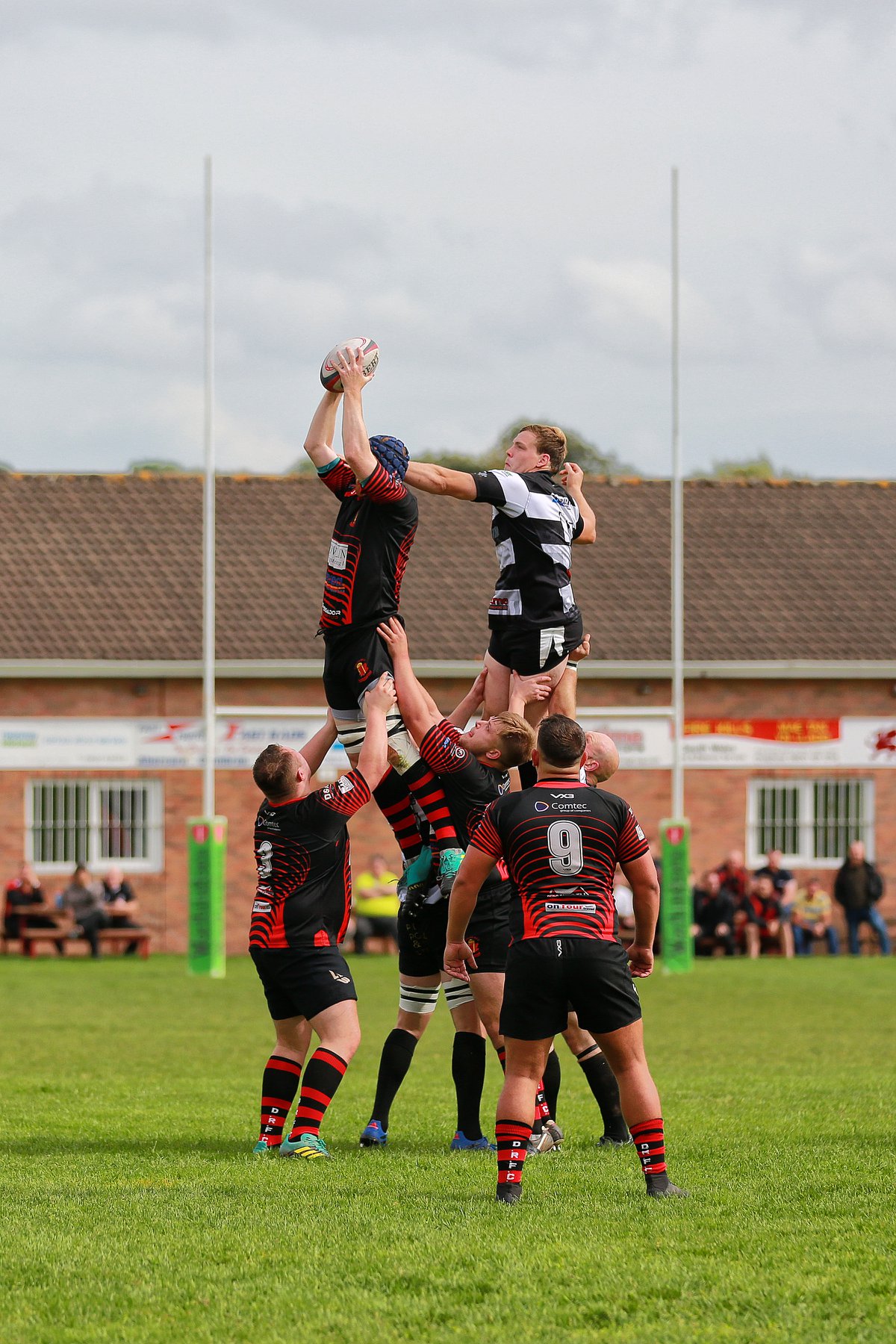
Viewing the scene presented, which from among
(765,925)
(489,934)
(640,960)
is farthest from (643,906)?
(765,925)

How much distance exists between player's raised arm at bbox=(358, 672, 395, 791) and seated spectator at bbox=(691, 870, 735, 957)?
62.4ft

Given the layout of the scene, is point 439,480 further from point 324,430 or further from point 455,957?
point 455,957

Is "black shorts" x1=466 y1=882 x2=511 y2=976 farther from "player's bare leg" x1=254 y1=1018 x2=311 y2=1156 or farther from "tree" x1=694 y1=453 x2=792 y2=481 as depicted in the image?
"tree" x1=694 y1=453 x2=792 y2=481

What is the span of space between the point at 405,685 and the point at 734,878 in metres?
18.9

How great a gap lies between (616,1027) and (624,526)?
81.7 feet

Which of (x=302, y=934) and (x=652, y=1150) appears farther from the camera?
(x=302, y=934)

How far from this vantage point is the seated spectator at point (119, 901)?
2647 cm

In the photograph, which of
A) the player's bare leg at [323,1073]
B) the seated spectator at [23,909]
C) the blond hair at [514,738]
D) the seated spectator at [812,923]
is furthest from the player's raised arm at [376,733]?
the seated spectator at [812,923]

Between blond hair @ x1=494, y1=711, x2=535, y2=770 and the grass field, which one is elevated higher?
blond hair @ x1=494, y1=711, x2=535, y2=770

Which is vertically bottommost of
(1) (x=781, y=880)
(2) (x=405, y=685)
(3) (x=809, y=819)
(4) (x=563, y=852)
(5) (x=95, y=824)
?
(1) (x=781, y=880)

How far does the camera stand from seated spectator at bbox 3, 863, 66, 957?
26.3 m

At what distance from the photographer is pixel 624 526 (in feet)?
103

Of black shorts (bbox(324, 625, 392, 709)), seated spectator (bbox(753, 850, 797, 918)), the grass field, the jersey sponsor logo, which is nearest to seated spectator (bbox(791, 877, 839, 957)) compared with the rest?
seated spectator (bbox(753, 850, 797, 918))

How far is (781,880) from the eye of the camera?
87.9ft
